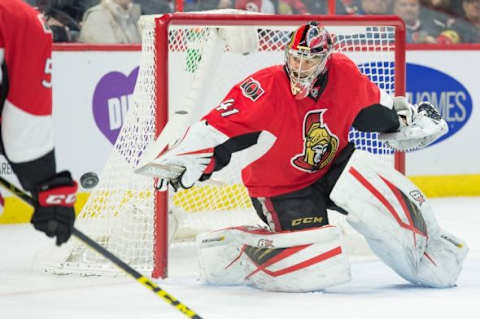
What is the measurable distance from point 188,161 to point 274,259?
0.43 m

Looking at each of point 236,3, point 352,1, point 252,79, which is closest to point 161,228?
point 252,79

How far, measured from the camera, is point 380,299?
359 cm

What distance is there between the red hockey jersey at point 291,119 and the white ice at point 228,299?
0.39m

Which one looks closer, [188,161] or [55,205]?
[55,205]

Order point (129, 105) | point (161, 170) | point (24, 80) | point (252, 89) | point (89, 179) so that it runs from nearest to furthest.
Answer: point (24, 80) → point (161, 170) → point (252, 89) → point (89, 179) → point (129, 105)

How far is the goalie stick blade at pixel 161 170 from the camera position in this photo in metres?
3.60

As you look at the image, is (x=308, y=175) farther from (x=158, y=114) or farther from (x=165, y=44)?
(x=165, y=44)

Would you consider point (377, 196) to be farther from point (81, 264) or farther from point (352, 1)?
point (352, 1)

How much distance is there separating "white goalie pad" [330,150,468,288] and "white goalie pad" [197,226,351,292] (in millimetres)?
116

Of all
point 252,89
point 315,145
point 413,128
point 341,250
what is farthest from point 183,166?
point 413,128

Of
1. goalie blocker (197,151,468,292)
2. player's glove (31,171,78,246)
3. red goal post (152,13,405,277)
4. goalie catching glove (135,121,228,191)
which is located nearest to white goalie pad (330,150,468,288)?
goalie blocker (197,151,468,292)

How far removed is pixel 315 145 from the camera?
3.79 m

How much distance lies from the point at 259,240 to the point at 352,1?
2591 mm

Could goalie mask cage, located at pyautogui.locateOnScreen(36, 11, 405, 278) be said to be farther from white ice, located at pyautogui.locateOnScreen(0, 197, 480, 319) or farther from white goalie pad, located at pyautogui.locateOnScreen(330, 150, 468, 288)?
white goalie pad, located at pyautogui.locateOnScreen(330, 150, 468, 288)
